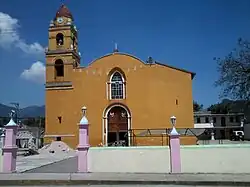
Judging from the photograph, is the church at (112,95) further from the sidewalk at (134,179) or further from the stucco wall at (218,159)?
the sidewalk at (134,179)

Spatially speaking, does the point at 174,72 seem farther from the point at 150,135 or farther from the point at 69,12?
the point at 69,12

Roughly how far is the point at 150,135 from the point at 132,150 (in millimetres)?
26062

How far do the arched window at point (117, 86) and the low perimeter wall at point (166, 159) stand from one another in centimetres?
2801

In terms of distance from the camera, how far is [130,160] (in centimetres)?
1478

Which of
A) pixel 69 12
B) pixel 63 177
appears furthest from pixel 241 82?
pixel 69 12

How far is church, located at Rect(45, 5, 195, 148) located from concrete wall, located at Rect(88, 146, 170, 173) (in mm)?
26054

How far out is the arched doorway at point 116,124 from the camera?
42.5 meters

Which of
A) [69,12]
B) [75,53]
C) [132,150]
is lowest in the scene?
[132,150]

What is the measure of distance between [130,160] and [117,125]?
28.1 metres

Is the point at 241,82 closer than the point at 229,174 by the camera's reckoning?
No

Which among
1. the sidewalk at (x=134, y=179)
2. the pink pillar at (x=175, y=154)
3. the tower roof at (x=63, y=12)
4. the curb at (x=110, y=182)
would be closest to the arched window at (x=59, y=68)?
the tower roof at (x=63, y=12)

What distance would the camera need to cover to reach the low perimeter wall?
562 inches

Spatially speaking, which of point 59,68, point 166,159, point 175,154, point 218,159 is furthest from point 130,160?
point 59,68

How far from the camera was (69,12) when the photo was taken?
4609 centimetres
